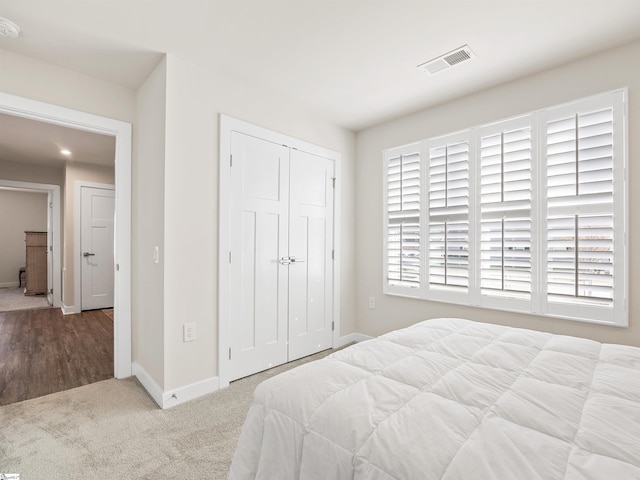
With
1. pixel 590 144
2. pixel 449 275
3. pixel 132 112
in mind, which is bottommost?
pixel 449 275

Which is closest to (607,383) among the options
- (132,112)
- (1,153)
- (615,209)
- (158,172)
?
(615,209)

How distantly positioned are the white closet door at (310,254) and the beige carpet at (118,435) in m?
0.89

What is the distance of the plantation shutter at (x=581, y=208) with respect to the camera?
2262 mm

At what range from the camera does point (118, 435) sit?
199 cm

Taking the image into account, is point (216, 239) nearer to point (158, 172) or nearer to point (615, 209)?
point (158, 172)

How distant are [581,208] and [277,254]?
2460mm

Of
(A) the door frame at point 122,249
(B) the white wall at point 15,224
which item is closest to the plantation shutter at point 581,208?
(A) the door frame at point 122,249

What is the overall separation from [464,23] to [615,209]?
5.33 ft

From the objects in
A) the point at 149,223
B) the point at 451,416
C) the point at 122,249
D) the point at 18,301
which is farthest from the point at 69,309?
the point at 451,416

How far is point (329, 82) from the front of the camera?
9.16 ft

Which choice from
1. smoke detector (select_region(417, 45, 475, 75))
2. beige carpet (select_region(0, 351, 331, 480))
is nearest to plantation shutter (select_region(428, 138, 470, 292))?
smoke detector (select_region(417, 45, 475, 75))

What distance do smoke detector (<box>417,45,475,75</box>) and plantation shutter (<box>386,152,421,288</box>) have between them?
931mm

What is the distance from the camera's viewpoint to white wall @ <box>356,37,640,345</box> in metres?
2.20

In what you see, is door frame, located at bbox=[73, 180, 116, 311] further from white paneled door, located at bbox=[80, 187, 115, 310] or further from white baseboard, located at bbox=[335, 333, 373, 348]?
white baseboard, located at bbox=[335, 333, 373, 348]
